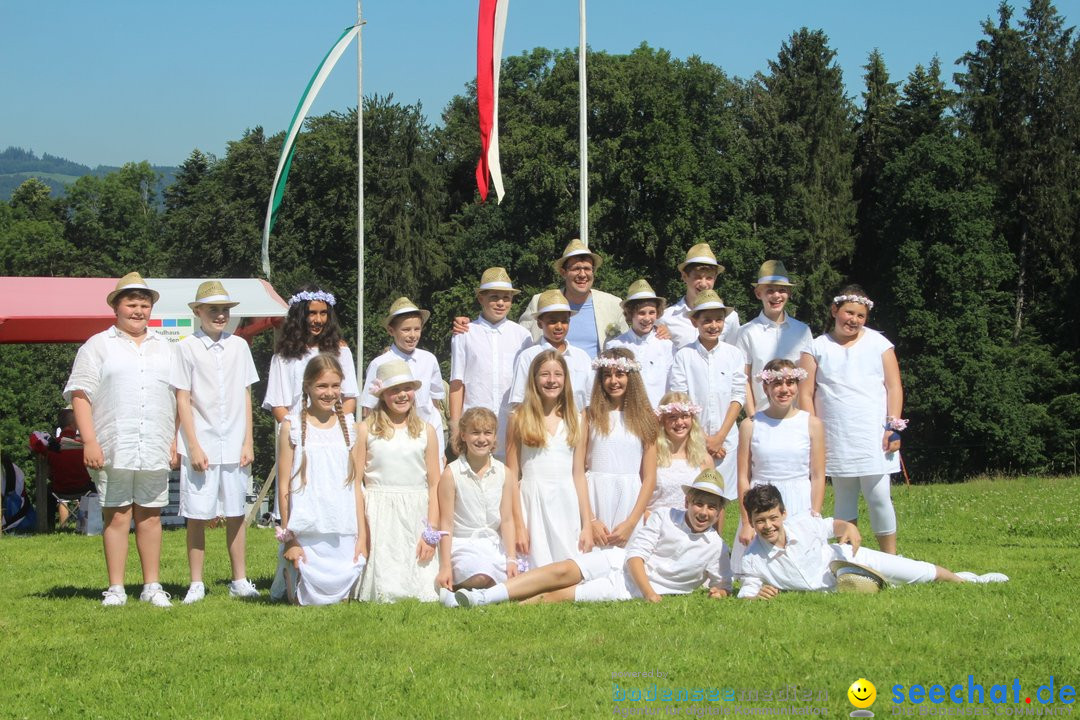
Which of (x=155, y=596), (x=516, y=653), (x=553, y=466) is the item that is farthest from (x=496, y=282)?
(x=516, y=653)

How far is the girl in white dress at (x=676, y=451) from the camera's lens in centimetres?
825

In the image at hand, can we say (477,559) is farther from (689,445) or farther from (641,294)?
(641,294)

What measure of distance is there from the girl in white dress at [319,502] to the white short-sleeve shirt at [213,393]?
→ 38 centimetres

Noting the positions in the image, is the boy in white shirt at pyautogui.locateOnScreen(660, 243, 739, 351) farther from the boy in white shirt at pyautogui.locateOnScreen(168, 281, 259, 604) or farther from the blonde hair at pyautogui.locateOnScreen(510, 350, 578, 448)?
the boy in white shirt at pyautogui.locateOnScreen(168, 281, 259, 604)

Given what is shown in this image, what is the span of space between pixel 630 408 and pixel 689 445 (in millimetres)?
474

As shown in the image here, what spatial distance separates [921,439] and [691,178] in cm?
1160

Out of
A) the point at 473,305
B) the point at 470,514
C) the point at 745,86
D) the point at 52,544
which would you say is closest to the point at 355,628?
the point at 470,514

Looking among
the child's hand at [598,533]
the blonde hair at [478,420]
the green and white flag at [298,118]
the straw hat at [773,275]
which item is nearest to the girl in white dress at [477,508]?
the blonde hair at [478,420]

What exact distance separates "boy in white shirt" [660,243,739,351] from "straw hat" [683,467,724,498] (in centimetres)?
149

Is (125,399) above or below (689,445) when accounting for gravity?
above

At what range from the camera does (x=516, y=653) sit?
5934 mm

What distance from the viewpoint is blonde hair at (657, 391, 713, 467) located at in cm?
830

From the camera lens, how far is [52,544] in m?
13.3

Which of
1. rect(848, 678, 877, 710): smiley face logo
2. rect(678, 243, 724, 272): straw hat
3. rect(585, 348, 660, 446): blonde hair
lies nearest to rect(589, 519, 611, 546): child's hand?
rect(585, 348, 660, 446): blonde hair
